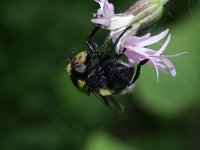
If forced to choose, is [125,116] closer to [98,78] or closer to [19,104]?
[19,104]

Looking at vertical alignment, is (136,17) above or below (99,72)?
above

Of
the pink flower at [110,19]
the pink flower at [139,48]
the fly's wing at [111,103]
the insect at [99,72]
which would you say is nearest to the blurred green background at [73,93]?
the fly's wing at [111,103]

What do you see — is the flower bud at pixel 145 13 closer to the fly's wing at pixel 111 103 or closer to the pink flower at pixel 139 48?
the pink flower at pixel 139 48

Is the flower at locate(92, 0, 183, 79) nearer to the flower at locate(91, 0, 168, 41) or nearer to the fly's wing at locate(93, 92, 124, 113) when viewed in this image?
the flower at locate(91, 0, 168, 41)

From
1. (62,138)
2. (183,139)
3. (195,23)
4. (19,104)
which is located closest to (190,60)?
(195,23)

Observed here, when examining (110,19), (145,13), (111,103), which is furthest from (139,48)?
(111,103)

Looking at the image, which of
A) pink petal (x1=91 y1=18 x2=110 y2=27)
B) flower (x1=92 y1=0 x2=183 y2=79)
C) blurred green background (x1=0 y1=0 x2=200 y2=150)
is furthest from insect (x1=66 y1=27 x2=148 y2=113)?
blurred green background (x1=0 y1=0 x2=200 y2=150)

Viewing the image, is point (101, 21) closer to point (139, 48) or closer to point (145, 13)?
point (139, 48)
